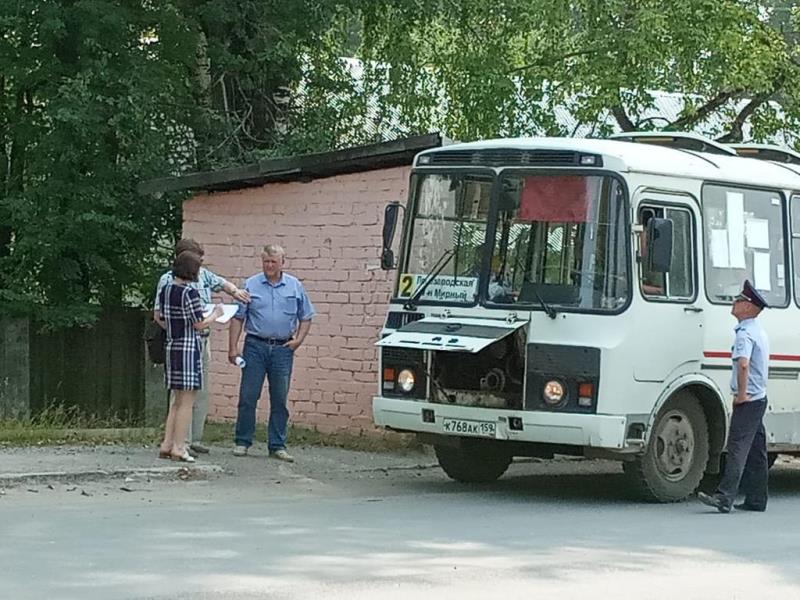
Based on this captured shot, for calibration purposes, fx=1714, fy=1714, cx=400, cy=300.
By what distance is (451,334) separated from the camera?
1297 centimetres

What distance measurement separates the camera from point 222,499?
1259 centimetres

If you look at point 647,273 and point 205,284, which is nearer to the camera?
point 647,273

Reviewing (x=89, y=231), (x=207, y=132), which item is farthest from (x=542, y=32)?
(x=89, y=231)

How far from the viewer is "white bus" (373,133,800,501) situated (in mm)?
12766

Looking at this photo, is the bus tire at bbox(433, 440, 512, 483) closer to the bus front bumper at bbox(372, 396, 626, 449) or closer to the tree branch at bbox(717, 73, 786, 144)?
the bus front bumper at bbox(372, 396, 626, 449)

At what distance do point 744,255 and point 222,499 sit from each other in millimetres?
4761

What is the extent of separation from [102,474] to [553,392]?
356 cm

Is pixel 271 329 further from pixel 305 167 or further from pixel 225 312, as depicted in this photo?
pixel 305 167

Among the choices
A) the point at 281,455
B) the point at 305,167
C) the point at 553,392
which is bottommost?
the point at 281,455

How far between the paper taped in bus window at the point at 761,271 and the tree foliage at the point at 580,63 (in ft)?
23.3

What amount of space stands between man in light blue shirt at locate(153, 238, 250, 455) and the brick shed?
2.64 metres

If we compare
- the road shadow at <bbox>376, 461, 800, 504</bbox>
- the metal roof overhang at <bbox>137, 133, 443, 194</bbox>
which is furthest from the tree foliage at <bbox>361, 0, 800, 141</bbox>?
the road shadow at <bbox>376, 461, 800, 504</bbox>

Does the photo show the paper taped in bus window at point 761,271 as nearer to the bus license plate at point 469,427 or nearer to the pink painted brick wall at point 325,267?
the bus license plate at point 469,427

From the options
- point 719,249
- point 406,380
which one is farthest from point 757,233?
point 406,380
